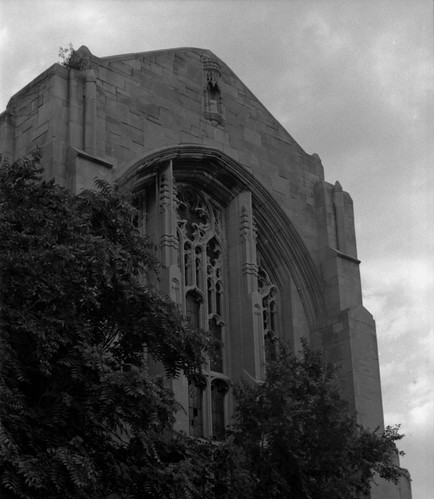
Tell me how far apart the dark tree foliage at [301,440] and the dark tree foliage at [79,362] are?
3.26 meters

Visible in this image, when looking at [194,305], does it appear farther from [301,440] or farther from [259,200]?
[301,440]

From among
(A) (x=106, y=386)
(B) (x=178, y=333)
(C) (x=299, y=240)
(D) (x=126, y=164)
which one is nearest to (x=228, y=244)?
(C) (x=299, y=240)

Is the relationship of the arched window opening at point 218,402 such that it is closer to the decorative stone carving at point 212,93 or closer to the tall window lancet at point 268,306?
the tall window lancet at point 268,306

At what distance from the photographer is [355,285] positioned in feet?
98.7

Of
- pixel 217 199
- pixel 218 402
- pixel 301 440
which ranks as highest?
pixel 217 199

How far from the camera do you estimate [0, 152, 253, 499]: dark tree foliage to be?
15680mm

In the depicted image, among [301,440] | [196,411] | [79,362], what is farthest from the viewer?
[196,411]

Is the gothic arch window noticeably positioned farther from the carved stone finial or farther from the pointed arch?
the carved stone finial

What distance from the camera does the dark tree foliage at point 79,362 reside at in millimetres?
15680

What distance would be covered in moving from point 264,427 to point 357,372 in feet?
23.8

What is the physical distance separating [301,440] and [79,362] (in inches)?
256

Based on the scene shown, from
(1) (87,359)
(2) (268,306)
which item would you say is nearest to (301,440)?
(1) (87,359)

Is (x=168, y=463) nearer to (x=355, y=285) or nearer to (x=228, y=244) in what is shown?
(x=228, y=244)

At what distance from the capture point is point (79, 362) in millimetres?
16703
